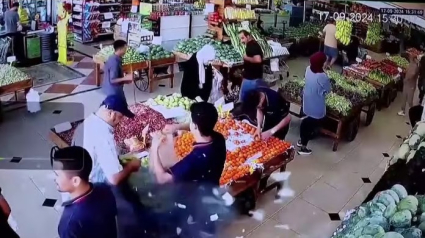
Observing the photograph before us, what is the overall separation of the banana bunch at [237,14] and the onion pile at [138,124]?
3670 mm

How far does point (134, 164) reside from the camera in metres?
3.69

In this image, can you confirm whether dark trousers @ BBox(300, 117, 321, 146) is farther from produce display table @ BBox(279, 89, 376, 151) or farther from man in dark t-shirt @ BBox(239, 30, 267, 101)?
man in dark t-shirt @ BBox(239, 30, 267, 101)

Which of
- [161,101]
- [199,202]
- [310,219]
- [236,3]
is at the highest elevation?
Result: [236,3]

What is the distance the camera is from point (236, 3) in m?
8.00

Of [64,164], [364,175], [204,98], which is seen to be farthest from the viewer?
[204,98]

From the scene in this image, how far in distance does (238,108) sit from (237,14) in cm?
327

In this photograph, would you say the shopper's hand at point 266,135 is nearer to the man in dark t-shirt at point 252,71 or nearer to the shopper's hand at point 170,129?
the man in dark t-shirt at point 252,71

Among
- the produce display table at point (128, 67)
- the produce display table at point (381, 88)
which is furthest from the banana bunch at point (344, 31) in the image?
the produce display table at point (128, 67)

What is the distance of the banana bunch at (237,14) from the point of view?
7.79 meters

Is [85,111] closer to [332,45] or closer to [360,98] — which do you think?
[360,98]

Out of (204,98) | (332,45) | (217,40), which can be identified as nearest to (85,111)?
(204,98)

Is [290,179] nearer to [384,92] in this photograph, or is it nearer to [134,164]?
[134,164]

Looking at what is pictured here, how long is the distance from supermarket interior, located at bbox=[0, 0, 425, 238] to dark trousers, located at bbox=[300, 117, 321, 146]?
0.02 metres

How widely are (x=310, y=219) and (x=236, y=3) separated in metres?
4.74
